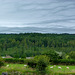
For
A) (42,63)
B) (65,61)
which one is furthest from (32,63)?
(65,61)

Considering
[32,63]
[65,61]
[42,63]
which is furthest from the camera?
[65,61]

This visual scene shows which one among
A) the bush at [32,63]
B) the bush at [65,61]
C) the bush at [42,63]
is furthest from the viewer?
the bush at [65,61]

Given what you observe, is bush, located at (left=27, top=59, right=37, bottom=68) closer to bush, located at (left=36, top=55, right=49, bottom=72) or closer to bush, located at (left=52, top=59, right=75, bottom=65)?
bush, located at (left=36, top=55, right=49, bottom=72)

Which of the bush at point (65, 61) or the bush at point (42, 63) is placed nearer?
the bush at point (42, 63)

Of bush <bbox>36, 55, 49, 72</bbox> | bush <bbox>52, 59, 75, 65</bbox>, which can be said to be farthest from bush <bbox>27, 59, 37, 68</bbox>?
bush <bbox>52, 59, 75, 65</bbox>

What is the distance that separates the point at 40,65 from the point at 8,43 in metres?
62.5

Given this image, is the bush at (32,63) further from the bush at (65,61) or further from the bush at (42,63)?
the bush at (65,61)

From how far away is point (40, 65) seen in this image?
15.4 meters

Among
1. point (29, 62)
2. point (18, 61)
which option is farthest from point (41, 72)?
point (18, 61)

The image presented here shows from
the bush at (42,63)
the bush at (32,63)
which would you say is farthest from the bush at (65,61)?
the bush at (42,63)

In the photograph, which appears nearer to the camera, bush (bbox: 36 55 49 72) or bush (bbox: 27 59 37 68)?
bush (bbox: 36 55 49 72)

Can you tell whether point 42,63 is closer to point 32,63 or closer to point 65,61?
point 32,63

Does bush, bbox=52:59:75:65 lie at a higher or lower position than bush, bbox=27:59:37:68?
lower

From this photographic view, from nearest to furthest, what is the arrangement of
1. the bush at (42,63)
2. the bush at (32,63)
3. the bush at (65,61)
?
the bush at (42,63) → the bush at (32,63) → the bush at (65,61)
